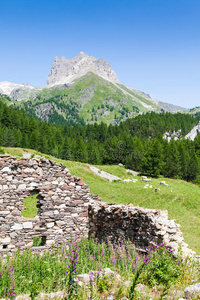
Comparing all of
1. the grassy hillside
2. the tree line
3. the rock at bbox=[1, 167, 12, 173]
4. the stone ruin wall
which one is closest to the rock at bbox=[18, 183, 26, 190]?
the stone ruin wall

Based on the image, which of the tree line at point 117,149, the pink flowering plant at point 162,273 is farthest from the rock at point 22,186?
the tree line at point 117,149

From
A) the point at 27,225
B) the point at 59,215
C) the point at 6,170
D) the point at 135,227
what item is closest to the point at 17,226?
the point at 27,225

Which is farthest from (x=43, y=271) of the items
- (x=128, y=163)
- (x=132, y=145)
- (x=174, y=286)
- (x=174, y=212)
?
(x=132, y=145)

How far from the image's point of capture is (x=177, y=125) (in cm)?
15812

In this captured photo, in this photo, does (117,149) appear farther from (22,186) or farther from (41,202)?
(22,186)

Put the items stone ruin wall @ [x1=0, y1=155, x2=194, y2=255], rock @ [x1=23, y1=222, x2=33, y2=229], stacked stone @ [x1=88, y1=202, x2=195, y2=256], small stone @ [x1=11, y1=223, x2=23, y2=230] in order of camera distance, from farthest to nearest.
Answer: rock @ [x1=23, y1=222, x2=33, y2=229] < small stone @ [x1=11, y1=223, x2=23, y2=230] < stone ruin wall @ [x1=0, y1=155, x2=194, y2=255] < stacked stone @ [x1=88, y1=202, x2=195, y2=256]

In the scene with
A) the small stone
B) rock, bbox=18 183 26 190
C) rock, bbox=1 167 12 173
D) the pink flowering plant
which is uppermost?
rock, bbox=1 167 12 173

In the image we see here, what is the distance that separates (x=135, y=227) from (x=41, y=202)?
17.2 feet

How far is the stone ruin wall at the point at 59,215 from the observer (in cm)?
973

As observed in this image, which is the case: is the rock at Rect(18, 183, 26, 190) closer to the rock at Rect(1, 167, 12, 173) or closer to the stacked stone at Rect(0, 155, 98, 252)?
the stacked stone at Rect(0, 155, 98, 252)

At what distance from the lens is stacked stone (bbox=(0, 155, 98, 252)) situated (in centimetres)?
1051

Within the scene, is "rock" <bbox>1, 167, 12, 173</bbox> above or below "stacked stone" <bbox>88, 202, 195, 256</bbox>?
above

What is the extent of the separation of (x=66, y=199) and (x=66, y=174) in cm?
145

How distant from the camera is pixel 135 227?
395 inches
